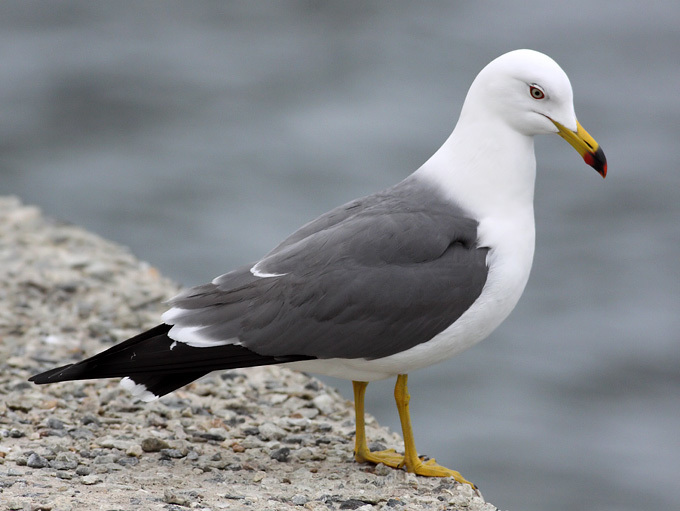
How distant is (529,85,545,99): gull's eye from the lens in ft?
16.4

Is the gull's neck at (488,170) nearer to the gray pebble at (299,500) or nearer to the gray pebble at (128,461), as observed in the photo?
the gray pebble at (299,500)

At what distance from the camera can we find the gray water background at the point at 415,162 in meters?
8.91

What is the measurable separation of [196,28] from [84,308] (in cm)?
1044

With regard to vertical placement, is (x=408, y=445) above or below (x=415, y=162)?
below

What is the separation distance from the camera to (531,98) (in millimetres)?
5027

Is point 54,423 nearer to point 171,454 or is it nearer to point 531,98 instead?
point 171,454

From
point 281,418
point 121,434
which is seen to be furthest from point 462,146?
point 121,434

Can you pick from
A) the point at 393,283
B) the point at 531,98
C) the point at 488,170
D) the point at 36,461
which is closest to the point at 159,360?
the point at 36,461

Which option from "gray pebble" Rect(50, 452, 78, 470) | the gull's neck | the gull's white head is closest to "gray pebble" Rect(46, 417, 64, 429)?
"gray pebble" Rect(50, 452, 78, 470)

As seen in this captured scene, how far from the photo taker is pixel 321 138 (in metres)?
13.6

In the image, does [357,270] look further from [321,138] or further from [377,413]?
[321,138]

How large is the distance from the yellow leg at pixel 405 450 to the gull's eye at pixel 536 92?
4.94 feet

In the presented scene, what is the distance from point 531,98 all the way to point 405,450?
1843 mm

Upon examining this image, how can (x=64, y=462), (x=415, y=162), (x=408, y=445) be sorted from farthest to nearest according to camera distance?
1. (x=415, y=162)
2. (x=408, y=445)
3. (x=64, y=462)
